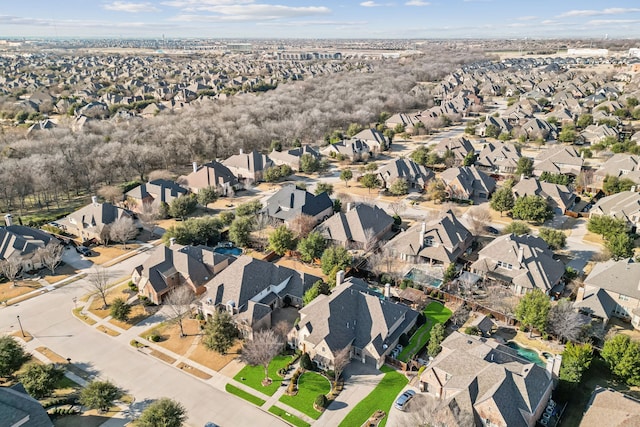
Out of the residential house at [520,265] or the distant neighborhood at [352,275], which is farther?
the residential house at [520,265]

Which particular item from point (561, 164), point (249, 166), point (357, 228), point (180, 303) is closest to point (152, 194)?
point (249, 166)

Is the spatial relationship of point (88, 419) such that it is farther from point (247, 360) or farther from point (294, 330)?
point (294, 330)

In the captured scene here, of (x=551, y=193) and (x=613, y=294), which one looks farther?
(x=551, y=193)

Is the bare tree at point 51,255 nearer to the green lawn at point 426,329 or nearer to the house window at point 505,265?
the green lawn at point 426,329

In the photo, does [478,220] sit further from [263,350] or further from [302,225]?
[263,350]

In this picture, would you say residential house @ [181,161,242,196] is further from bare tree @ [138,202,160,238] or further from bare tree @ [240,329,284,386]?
bare tree @ [240,329,284,386]

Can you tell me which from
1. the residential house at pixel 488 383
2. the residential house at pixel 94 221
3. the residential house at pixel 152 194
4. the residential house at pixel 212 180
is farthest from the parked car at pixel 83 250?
the residential house at pixel 488 383

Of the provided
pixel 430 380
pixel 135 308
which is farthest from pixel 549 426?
pixel 135 308

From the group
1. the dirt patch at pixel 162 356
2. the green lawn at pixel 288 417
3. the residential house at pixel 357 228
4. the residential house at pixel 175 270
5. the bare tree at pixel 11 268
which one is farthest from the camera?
the residential house at pixel 357 228
